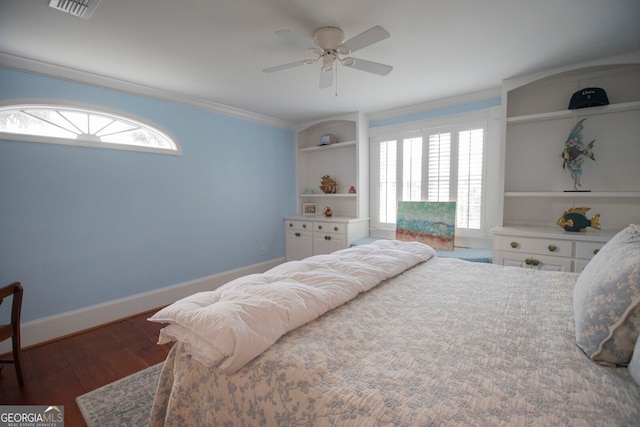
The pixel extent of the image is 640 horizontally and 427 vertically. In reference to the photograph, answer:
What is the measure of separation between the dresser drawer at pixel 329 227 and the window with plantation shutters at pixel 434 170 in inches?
24.0

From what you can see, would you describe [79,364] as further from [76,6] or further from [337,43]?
[337,43]

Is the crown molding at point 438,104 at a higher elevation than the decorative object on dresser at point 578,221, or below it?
higher

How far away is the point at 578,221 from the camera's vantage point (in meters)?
2.47

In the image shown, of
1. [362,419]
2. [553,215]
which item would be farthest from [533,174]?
[362,419]

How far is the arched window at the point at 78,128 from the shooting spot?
2.31m

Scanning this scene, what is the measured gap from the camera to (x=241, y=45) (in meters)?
2.11

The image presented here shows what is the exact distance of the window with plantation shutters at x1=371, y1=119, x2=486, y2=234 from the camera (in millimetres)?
3299

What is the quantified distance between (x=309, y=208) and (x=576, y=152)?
11.0ft

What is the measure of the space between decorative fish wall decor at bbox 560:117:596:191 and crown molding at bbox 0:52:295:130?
359 centimetres

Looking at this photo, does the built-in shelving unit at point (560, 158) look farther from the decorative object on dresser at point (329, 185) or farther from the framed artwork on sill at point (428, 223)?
the decorative object on dresser at point (329, 185)

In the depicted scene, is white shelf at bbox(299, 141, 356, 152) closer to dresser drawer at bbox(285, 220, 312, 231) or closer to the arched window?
dresser drawer at bbox(285, 220, 312, 231)

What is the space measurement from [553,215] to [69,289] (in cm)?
470

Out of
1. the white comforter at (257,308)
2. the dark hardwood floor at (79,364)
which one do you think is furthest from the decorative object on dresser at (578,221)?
the dark hardwood floor at (79,364)

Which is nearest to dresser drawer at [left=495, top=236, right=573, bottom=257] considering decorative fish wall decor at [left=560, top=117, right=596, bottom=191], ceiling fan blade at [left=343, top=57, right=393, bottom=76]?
decorative fish wall decor at [left=560, top=117, right=596, bottom=191]
